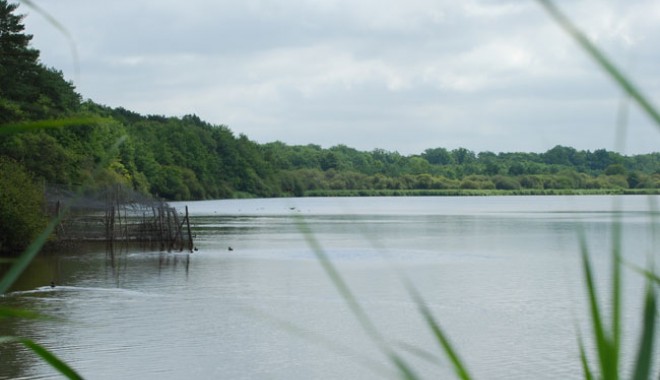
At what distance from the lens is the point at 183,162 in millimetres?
120250

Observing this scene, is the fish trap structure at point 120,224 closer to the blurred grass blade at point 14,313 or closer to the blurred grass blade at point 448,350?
the blurred grass blade at point 14,313

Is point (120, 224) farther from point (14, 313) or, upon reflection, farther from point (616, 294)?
point (616, 294)

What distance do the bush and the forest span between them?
0.19 ft

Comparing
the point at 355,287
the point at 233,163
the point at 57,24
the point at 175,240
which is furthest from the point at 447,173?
the point at 57,24

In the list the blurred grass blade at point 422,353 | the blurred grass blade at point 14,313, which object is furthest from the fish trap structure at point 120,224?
the blurred grass blade at point 14,313

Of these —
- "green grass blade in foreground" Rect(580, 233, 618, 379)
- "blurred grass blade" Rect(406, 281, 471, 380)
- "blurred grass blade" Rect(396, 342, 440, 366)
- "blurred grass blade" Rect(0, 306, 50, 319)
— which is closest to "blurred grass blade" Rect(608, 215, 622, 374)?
"green grass blade in foreground" Rect(580, 233, 618, 379)

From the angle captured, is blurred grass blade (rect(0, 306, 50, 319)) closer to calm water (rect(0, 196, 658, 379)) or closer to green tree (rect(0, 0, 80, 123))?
calm water (rect(0, 196, 658, 379))

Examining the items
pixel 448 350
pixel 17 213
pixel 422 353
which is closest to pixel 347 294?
pixel 448 350

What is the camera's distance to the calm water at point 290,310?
52.1 feet

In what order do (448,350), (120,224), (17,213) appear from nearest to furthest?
(448,350), (17,213), (120,224)

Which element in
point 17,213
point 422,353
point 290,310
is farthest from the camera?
point 17,213

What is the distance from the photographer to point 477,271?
104 ft

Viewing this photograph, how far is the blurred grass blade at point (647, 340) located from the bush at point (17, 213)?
30.5 m

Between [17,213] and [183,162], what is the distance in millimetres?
90049
